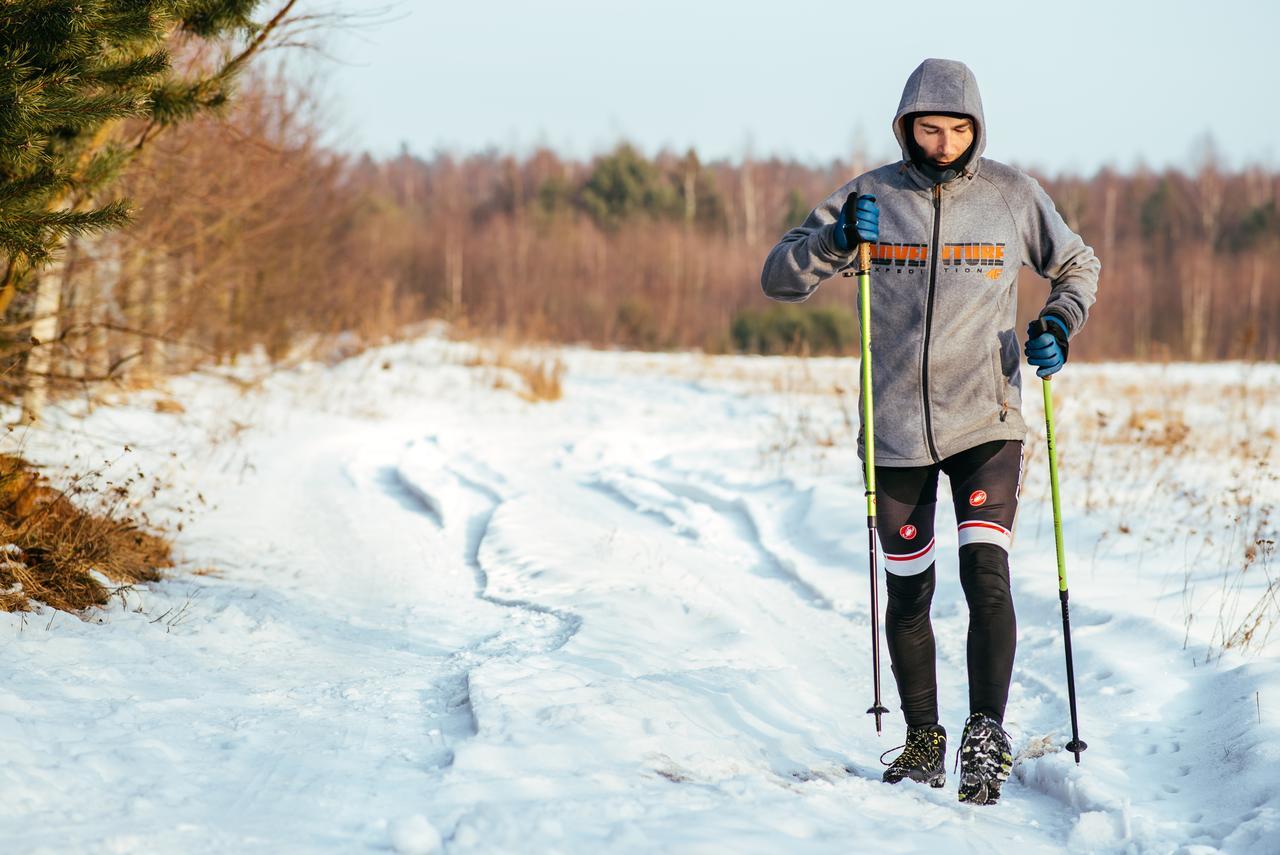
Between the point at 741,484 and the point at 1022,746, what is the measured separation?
20.2ft

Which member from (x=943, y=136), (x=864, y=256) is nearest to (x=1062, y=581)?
(x=864, y=256)

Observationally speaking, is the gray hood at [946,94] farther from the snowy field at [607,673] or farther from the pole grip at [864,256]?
the snowy field at [607,673]

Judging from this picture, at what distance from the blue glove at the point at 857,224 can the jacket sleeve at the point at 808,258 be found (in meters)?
0.06

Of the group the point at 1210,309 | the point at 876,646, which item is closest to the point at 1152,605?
the point at 876,646

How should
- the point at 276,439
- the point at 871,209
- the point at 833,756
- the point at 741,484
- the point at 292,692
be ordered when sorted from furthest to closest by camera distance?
the point at 276,439 < the point at 741,484 < the point at 292,692 < the point at 833,756 < the point at 871,209

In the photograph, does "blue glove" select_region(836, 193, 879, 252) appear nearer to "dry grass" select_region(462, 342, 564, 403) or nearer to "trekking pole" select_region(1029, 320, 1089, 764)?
"trekking pole" select_region(1029, 320, 1089, 764)

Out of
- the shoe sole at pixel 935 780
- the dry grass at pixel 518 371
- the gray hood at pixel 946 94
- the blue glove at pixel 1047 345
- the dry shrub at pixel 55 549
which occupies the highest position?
the gray hood at pixel 946 94

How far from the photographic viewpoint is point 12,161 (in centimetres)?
442

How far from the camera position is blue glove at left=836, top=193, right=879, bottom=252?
3.54m

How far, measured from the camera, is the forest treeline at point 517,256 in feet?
38.0

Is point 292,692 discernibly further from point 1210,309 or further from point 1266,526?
point 1210,309

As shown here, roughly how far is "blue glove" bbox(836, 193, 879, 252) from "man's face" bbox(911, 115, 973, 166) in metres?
0.23

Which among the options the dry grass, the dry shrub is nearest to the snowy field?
the dry shrub

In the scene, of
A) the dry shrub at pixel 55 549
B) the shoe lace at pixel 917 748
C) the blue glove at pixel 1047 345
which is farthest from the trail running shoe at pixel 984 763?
the dry shrub at pixel 55 549
